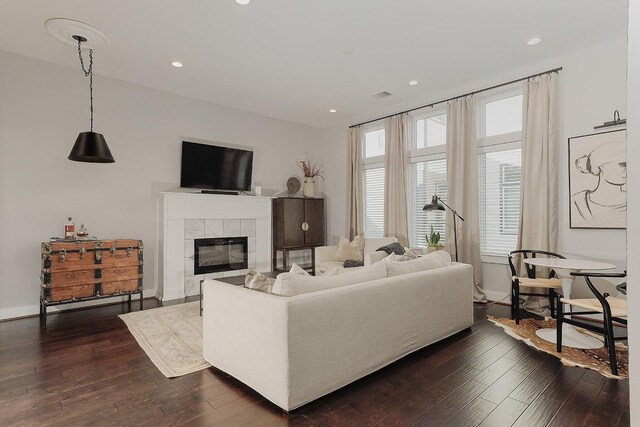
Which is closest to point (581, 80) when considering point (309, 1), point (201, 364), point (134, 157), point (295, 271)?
point (309, 1)

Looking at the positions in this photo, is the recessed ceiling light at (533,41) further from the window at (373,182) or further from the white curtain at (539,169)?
the window at (373,182)

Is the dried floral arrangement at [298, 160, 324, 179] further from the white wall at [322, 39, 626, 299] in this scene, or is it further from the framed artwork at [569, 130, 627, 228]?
the framed artwork at [569, 130, 627, 228]

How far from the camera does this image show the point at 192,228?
518 cm

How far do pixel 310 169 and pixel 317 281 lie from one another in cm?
494

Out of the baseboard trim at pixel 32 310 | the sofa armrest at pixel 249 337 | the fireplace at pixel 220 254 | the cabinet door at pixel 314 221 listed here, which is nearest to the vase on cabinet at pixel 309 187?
the cabinet door at pixel 314 221

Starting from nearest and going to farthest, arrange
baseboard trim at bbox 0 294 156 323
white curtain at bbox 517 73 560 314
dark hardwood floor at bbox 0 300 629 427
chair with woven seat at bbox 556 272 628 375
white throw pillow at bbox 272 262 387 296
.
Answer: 1. dark hardwood floor at bbox 0 300 629 427
2. white throw pillow at bbox 272 262 387 296
3. chair with woven seat at bbox 556 272 628 375
4. baseboard trim at bbox 0 294 156 323
5. white curtain at bbox 517 73 560 314

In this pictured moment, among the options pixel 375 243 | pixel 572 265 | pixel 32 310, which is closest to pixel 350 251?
pixel 375 243

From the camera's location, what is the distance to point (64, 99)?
4.32 metres

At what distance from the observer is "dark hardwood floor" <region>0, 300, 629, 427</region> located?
200cm

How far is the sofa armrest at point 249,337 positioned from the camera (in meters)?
2.03

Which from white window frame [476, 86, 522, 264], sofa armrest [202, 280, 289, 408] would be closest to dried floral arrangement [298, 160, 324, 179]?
white window frame [476, 86, 522, 264]

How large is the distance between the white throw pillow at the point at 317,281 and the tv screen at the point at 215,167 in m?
3.67

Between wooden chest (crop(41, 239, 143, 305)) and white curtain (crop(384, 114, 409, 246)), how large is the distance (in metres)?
3.85

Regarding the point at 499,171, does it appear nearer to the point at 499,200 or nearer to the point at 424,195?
the point at 499,200
